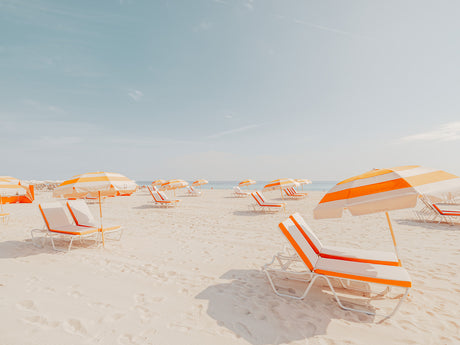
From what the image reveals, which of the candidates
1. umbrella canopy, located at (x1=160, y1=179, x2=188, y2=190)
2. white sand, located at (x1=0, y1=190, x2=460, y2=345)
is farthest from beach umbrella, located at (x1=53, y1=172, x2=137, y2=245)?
umbrella canopy, located at (x1=160, y1=179, x2=188, y2=190)

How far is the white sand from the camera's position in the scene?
2.47 m

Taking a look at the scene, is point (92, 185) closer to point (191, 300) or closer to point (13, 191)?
point (13, 191)

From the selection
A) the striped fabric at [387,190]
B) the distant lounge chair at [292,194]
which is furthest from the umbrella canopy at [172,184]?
the striped fabric at [387,190]

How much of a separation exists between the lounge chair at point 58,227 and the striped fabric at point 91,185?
3.09 ft

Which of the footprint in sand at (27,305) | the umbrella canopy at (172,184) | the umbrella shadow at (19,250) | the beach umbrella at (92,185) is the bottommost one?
the footprint in sand at (27,305)

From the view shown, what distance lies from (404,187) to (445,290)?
2.33 meters

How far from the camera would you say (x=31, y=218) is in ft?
31.9

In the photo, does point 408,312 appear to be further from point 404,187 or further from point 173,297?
point 173,297

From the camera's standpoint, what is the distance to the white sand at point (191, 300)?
2.47 m

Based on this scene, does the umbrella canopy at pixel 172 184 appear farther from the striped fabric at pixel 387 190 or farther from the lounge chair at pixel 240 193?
the striped fabric at pixel 387 190

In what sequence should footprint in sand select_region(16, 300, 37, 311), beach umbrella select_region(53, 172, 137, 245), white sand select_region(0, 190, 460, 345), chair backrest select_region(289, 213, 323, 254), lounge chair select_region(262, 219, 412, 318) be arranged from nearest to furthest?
→ white sand select_region(0, 190, 460, 345)
lounge chair select_region(262, 219, 412, 318)
footprint in sand select_region(16, 300, 37, 311)
chair backrest select_region(289, 213, 323, 254)
beach umbrella select_region(53, 172, 137, 245)

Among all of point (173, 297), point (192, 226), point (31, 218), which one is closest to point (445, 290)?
point (173, 297)

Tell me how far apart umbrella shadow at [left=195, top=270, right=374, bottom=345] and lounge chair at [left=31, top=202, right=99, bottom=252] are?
3804 mm

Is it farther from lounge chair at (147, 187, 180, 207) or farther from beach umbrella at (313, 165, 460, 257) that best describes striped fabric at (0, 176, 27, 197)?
beach umbrella at (313, 165, 460, 257)
